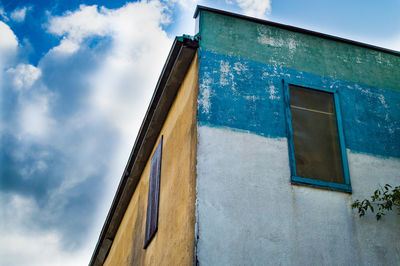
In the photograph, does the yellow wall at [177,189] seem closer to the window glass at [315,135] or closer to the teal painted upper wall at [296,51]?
the teal painted upper wall at [296,51]

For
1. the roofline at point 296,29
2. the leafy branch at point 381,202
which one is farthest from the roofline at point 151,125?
the leafy branch at point 381,202

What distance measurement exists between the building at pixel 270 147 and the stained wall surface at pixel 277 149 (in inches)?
0.6

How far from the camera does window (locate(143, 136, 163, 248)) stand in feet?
26.9

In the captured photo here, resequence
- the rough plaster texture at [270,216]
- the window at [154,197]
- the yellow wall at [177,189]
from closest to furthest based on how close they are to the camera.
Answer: the rough plaster texture at [270,216] → the yellow wall at [177,189] → the window at [154,197]

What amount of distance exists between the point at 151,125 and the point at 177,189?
2.63 metres

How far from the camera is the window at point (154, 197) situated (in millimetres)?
8211

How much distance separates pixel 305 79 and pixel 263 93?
92 centimetres

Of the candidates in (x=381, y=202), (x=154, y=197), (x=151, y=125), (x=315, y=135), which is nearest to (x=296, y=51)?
(x=315, y=135)

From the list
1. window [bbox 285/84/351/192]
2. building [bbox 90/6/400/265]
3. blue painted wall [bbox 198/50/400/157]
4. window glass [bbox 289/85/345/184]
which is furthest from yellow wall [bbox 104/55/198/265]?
window glass [bbox 289/85/345/184]

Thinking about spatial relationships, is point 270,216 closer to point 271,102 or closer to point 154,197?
point 271,102

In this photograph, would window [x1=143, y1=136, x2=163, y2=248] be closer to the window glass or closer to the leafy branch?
the window glass

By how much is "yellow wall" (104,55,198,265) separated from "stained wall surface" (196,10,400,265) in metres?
0.22

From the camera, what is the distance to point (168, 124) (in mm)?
8695

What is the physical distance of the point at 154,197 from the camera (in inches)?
336
